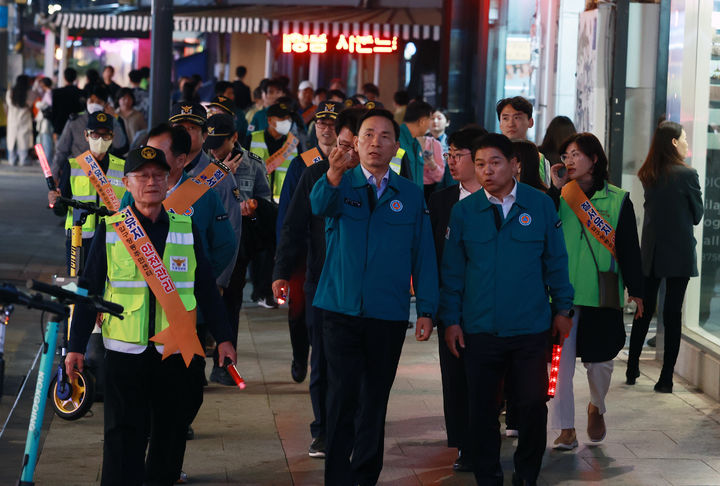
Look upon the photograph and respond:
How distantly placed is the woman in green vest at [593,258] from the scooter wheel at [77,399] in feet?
9.45

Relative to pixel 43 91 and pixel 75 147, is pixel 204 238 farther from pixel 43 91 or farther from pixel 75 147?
pixel 43 91

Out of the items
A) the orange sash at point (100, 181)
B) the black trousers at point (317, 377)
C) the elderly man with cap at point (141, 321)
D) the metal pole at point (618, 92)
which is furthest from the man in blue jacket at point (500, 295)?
the metal pole at point (618, 92)

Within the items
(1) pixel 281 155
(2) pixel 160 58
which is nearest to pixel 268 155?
(1) pixel 281 155

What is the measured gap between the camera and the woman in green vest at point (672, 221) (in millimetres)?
9727

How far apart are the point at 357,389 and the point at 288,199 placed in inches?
85.6

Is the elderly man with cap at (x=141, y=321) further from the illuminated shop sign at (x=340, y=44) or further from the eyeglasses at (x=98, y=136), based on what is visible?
the illuminated shop sign at (x=340, y=44)

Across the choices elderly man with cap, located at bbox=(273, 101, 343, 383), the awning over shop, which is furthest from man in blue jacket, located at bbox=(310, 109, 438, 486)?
the awning over shop

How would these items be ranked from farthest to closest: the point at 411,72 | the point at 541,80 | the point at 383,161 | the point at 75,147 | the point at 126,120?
the point at 411,72
the point at 126,120
the point at 541,80
the point at 75,147
the point at 383,161

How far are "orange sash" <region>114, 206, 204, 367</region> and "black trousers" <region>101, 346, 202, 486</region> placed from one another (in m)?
0.09

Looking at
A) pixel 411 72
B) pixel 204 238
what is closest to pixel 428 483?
pixel 204 238

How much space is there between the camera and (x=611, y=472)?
7.48 meters

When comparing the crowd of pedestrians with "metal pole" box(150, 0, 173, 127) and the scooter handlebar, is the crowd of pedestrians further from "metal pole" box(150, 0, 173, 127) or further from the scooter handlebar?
"metal pole" box(150, 0, 173, 127)

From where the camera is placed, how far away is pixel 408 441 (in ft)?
26.8

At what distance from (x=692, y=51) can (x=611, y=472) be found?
434 cm
